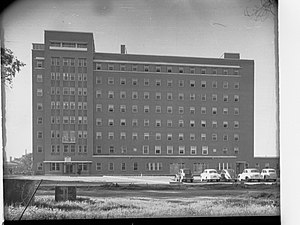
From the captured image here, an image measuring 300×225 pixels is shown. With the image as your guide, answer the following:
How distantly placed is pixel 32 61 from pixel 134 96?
62 centimetres

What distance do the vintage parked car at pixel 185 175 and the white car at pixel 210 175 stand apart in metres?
0.07

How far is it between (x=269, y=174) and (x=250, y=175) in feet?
0.37

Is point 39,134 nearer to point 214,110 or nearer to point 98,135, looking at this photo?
point 98,135

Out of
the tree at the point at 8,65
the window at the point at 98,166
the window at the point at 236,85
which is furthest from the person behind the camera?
the window at the point at 236,85

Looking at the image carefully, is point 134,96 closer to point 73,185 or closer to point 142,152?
point 142,152

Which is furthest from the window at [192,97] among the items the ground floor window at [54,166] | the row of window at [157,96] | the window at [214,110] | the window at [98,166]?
the ground floor window at [54,166]

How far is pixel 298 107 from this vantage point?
9.61ft

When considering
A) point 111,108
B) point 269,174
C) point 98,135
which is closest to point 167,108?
point 111,108

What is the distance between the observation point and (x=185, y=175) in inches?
118

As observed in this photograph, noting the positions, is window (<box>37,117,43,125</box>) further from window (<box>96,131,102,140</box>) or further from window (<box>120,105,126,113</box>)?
window (<box>120,105,126,113</box>)

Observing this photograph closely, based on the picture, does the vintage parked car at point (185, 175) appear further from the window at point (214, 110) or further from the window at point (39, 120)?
the window at point (39, 120)

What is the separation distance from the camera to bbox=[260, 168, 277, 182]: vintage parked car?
119 inches

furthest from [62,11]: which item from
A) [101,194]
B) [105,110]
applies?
[101,194]

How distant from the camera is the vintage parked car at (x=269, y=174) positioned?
9.94 ft
